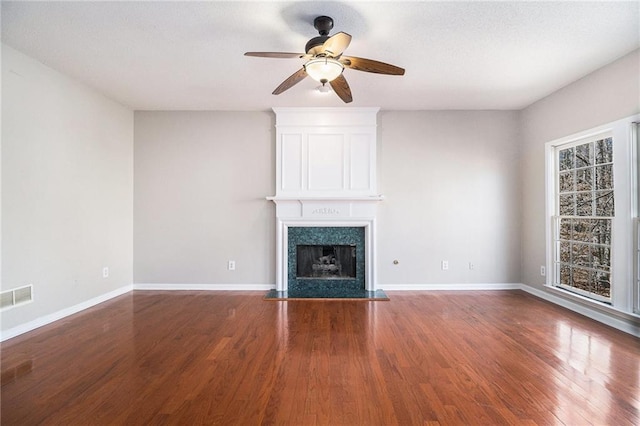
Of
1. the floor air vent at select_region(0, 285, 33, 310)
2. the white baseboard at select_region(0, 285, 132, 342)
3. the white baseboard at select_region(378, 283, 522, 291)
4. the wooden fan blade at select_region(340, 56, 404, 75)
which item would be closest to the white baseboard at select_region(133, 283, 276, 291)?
the white baseboard at select_region(0, 285, 132, 342)

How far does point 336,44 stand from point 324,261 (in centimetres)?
311

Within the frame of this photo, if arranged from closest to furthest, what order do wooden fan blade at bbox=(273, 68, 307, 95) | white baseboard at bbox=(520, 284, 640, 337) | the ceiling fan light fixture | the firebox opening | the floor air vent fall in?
the ceiling fan light fixture
wooden fan blade at bbox=(273, 68, 307, 95)
the floor air vent
white baseboard at bbox=(520, 284, 640, 337)
the firebox opening

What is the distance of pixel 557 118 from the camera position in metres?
3.64

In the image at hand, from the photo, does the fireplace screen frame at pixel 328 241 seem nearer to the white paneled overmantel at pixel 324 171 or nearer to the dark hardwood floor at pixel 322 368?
the white paneled overmantel at pixel 324 171

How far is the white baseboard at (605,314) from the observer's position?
109 inches

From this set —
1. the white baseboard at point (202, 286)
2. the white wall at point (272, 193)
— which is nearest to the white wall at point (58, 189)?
the white baseboard at point (202, 286)

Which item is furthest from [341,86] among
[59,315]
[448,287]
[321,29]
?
[59,315]

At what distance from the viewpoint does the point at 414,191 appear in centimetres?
436

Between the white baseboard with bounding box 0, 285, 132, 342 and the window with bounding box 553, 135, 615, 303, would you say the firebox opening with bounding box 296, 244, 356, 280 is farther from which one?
the window with bounding box 553, 135, 615, 303

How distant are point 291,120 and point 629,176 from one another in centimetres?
372

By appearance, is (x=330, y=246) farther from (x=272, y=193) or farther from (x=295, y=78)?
(x=295, y=78)

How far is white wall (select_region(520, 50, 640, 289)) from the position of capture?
282 centimetres

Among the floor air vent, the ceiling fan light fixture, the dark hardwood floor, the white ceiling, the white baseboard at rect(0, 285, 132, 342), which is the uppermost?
the white ceiling

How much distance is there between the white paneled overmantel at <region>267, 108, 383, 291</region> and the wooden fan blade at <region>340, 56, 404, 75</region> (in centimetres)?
189
